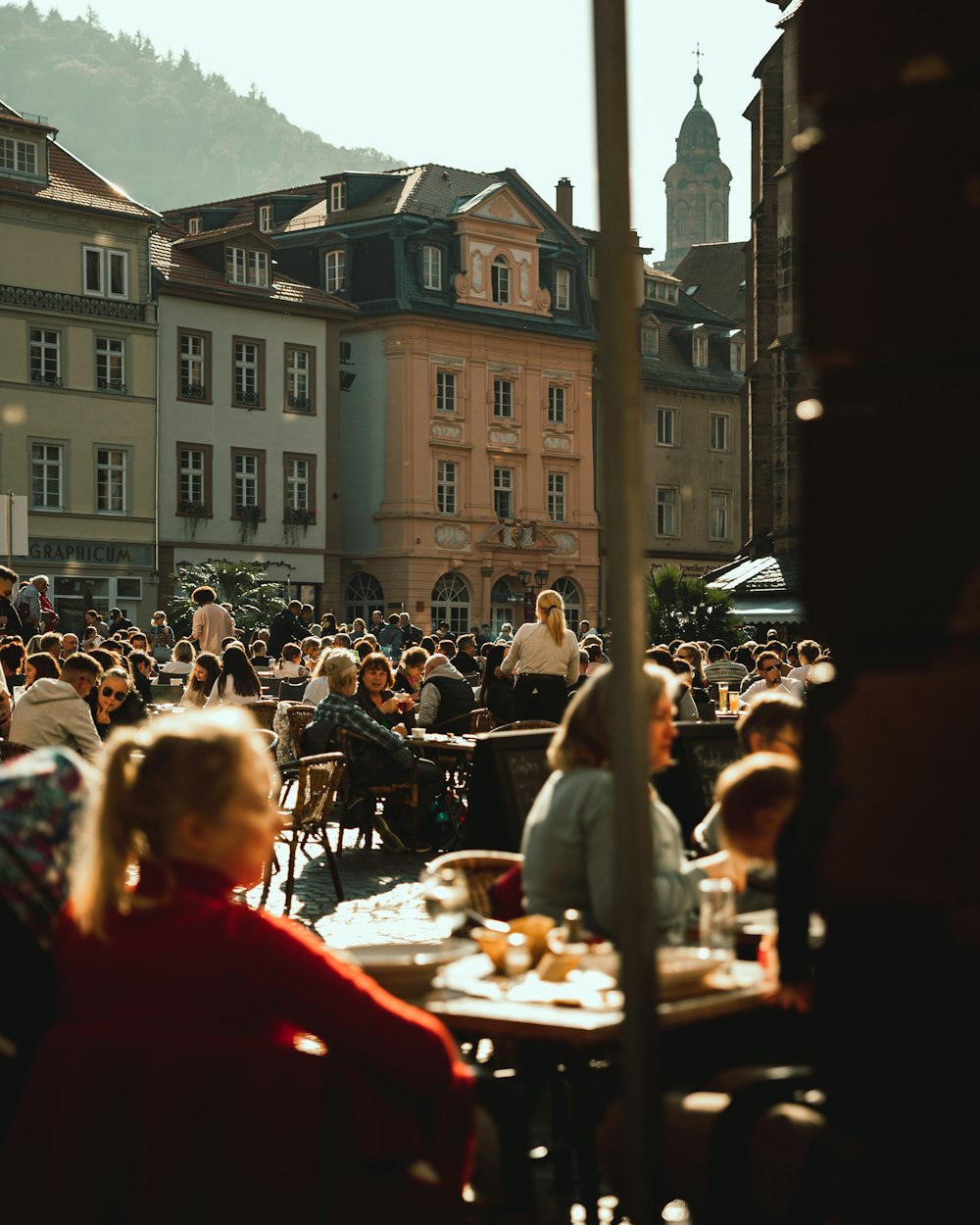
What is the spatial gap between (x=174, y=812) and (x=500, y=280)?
187 ft

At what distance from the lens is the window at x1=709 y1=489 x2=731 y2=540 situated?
69.4m

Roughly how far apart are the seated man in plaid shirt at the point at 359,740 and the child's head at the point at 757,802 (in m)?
8.13

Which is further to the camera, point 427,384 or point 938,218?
point 427,384

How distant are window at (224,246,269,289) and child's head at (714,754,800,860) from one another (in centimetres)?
4911

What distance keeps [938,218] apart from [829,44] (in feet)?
1.16

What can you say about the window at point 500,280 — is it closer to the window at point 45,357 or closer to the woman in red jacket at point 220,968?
the window at point 45,357

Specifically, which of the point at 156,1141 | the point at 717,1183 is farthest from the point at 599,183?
the point at 717,1183

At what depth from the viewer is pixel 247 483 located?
53.3 m

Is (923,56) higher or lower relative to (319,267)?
lower

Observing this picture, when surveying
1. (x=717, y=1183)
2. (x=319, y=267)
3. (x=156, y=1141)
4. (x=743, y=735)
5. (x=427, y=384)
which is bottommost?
(x=717, y=1183)

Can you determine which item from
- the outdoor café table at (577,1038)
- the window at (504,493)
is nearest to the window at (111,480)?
the window at (504,493)

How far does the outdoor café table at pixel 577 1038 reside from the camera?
12.8ft

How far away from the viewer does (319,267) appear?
58625mm

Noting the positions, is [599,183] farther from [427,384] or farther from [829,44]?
[427,384]
